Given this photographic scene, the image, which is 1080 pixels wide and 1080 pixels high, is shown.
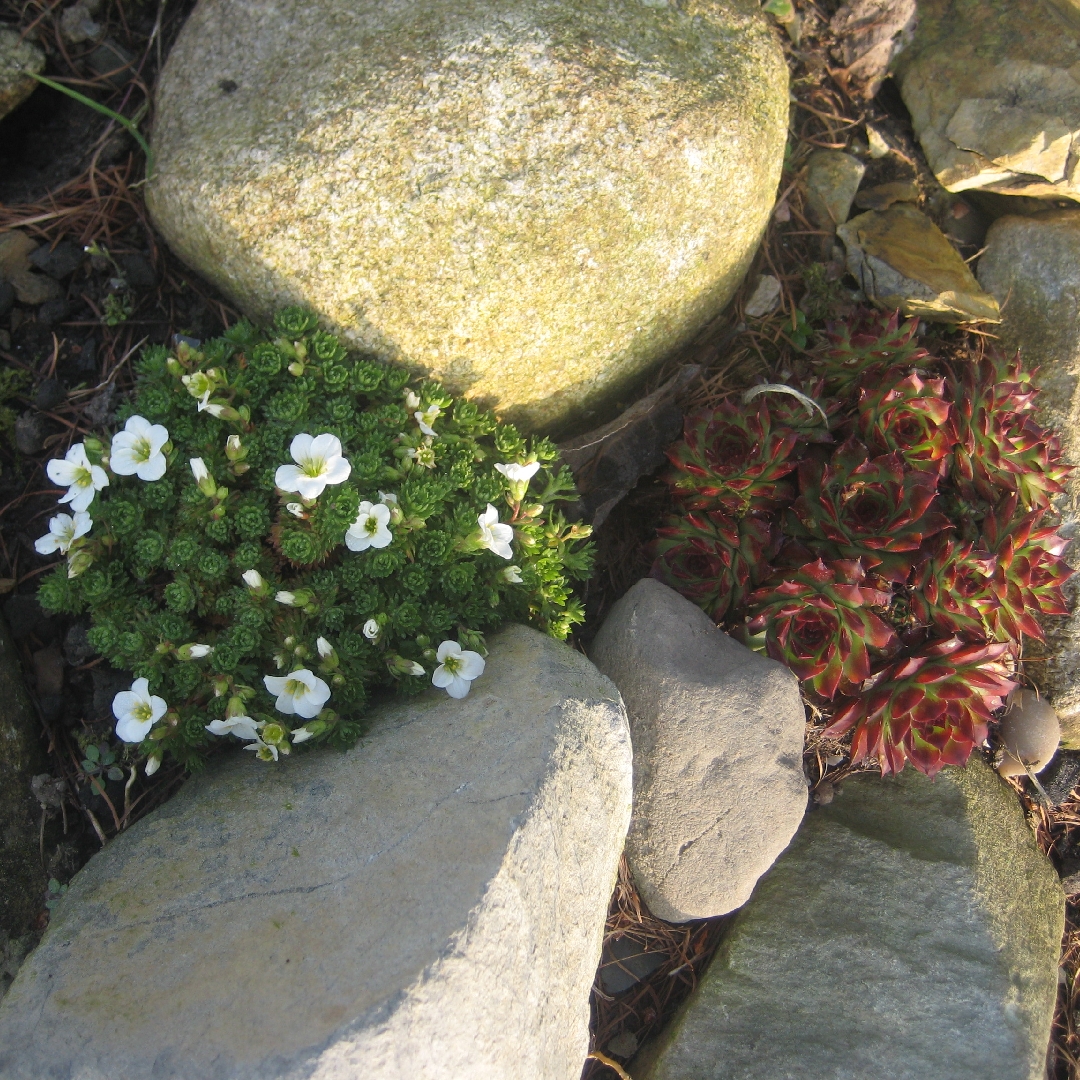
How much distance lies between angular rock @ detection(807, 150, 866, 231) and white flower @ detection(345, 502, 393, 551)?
3.01 m

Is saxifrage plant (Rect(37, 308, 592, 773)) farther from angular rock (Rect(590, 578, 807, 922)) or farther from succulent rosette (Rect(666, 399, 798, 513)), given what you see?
succulent rosette (Rect(666, 399, 798, 513))

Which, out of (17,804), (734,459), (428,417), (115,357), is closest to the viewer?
(17,804)

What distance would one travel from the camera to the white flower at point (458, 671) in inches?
123

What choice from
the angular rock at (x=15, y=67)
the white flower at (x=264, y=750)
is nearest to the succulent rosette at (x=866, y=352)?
the white flower at (x=264, y=750)

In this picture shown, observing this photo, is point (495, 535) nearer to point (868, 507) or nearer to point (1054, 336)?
point (868, 507)

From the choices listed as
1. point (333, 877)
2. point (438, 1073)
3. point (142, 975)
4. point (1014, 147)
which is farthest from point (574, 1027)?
point (1014, 147)

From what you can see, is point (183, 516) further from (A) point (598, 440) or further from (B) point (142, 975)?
(A) point (598, 440)

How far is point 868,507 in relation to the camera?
372cm

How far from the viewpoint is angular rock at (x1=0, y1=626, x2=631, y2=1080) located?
236 centimetres

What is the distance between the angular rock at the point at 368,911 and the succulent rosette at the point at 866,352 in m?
1.99

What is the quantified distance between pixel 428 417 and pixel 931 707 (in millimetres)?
2535

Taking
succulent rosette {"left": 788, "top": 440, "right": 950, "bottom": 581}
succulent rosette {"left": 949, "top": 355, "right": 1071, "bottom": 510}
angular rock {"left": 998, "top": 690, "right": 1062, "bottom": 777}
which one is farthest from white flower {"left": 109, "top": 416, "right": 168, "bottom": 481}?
angular rock {"left": 998, "top": 690, "right": 1062, "bottom": 777}

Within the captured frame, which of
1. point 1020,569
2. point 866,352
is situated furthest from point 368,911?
point 866,352

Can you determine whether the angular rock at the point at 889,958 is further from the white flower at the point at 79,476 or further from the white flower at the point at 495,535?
the white flower at the point at 79,476
